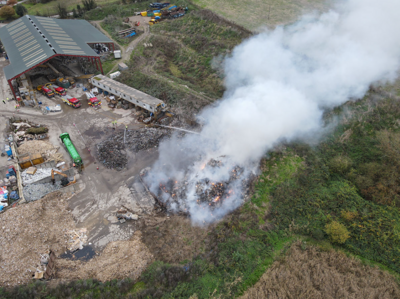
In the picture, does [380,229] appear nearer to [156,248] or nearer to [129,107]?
[156,248]

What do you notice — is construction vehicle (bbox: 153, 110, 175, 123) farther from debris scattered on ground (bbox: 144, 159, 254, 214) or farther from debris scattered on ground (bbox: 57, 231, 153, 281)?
debris scattered on ground (bbox: 57, 231, 153, 281)

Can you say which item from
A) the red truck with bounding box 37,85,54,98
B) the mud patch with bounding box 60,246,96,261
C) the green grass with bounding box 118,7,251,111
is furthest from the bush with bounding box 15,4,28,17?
the mud patch with bounding box 60,246,96,261

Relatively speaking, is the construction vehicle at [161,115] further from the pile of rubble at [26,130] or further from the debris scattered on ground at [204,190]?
the pile of rubble at [26,130]

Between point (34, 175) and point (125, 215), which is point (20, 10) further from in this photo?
point (125, 215)

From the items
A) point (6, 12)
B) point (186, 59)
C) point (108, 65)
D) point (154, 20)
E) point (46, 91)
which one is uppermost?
point (6, 12)

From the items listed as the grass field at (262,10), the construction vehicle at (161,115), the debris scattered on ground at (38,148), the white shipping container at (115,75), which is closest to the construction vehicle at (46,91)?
the white shipping container at (115,75)

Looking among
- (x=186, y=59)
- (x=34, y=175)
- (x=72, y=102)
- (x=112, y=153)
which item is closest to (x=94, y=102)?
(x=72, y=102)
